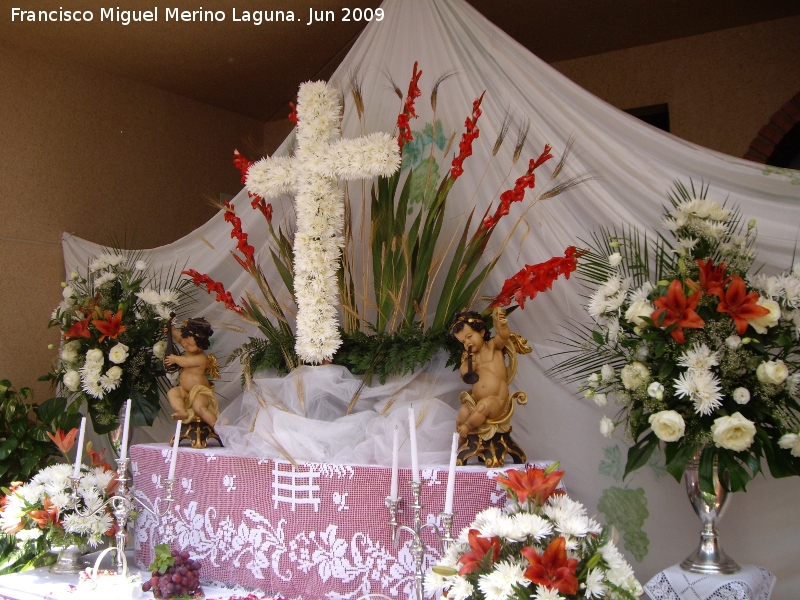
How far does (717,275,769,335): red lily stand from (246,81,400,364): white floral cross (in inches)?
36.1

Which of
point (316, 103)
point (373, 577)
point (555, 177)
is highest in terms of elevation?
point (316, 103)

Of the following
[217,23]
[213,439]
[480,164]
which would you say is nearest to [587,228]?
[480,164]

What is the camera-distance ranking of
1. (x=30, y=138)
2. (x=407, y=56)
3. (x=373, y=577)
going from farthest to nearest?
(x=30, y=138)
(x=407, y=56)
(x=373, y=577)

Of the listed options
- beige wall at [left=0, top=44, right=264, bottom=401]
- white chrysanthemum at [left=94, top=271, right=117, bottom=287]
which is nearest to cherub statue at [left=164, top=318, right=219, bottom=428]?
white chrysanthemum at [left=94, top=271, right=117, bottom=287]

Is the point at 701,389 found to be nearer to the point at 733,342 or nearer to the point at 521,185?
the point at 733,342

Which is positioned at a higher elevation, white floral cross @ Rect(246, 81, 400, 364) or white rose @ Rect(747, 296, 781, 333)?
white floral cross @ Rect(246, 81, 400, 364)

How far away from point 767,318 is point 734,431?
23 cm

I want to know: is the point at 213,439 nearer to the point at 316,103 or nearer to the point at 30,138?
the point at 316,103

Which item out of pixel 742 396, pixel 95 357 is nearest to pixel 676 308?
pixel 742 396

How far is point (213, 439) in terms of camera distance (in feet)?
7.55

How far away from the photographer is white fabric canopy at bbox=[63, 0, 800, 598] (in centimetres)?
182

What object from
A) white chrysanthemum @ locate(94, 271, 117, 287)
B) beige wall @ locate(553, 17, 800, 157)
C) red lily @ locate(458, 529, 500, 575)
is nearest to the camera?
red lily @ locate(458, 529, 500, 575)

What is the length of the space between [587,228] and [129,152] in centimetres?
245

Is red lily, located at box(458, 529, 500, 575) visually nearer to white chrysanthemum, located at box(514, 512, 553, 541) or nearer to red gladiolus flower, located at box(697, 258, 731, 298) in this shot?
white chrysanthemum, located at box(514, 512, 553, 541)
